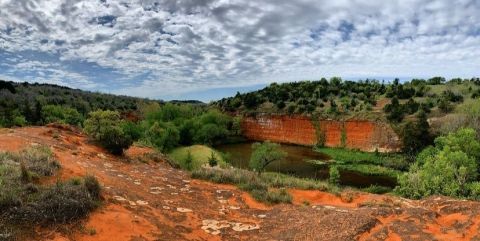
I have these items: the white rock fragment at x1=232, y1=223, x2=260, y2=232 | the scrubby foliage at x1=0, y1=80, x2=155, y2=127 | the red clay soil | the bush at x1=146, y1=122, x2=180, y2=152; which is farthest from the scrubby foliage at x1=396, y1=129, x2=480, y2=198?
the bush at x1=146, y1=122, x2=180, y2=152

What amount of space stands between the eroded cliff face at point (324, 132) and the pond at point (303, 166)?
364 cm

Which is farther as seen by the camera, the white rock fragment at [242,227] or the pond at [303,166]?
the pond at [303,166]

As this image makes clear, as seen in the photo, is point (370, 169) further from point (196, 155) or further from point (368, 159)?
point (196, 155)

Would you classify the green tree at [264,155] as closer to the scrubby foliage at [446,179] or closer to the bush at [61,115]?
the scrubby foliage at [446,179]

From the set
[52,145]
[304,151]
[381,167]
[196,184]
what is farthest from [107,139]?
[304,151]

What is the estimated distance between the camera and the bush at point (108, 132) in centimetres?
2183

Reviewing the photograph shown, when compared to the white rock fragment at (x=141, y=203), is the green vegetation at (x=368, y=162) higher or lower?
lower

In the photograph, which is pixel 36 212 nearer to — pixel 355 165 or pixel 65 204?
pixel 65 204

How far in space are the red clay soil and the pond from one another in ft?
71.0

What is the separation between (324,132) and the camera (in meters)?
66.9

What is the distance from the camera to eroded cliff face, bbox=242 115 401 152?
191 feet

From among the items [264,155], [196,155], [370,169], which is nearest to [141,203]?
[264,155]

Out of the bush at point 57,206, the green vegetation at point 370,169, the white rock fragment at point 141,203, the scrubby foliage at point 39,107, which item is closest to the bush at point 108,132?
the scrubby foliage at point 39,107

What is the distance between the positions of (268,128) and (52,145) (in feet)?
192
